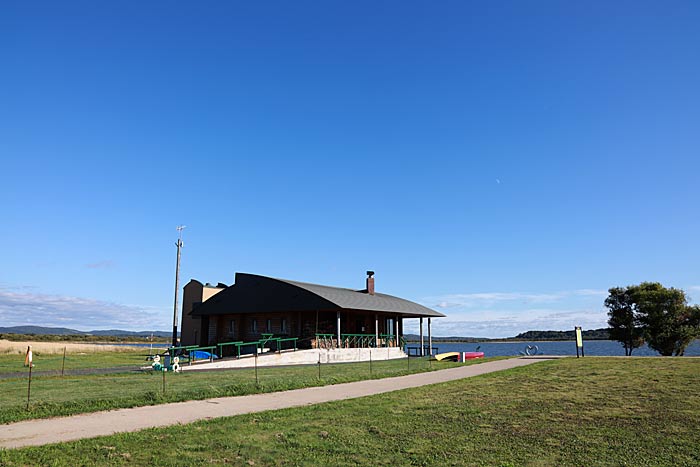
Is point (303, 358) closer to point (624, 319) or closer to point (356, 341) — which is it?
point (356, 341)

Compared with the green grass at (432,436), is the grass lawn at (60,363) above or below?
below

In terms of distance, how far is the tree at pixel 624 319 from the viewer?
148 feet

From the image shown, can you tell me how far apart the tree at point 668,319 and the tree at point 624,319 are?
0.79 meters

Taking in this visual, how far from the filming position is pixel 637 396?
13.0 meters

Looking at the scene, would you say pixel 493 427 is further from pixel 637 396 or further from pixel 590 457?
pixel 637 396

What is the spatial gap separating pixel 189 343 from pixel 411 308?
17919 mm

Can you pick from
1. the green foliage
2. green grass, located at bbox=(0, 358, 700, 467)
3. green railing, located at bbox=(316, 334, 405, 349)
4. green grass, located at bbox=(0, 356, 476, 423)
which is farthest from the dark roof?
green grass, located at bbox=(0, 358, 700, 467)

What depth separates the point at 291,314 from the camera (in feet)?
117

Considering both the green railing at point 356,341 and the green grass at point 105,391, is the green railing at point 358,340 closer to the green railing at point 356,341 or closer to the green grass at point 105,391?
the green railing at point 356,341

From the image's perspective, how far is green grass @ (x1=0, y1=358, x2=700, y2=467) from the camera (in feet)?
22.9

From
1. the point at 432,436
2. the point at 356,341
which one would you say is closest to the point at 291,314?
the point at 356,341

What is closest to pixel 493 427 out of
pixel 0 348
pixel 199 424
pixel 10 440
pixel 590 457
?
pixel 590 457

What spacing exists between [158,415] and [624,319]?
4433cm

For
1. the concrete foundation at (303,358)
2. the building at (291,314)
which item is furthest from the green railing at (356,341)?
the concrete foundation at (303,358)
